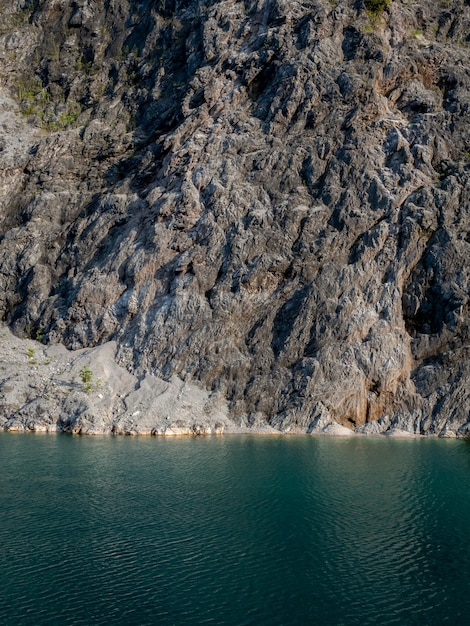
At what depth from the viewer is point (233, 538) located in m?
31.8

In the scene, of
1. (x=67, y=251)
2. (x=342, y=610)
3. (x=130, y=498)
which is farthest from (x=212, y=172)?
(x=342, y=610)

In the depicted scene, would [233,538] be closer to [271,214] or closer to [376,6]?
[271,214]

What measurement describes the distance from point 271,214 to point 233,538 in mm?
60039

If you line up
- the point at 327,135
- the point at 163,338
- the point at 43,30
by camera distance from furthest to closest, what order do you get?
the point at 43,30 < the point at 327,135 < the point at 163,338

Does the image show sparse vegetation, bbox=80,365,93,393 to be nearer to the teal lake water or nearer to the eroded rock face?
the eroded rock face

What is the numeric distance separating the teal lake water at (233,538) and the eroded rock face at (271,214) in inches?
826

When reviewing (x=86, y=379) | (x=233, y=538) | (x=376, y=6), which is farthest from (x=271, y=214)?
(x=233, y=538)

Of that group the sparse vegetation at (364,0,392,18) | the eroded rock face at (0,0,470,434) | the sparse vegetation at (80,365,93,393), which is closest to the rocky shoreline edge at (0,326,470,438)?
the sparse vegetation at (80,365,93,393)

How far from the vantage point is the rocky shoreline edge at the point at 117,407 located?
69375 mm

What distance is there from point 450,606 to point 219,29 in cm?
10708

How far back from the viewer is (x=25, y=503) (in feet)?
124

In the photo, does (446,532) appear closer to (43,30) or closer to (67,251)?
(67,251)

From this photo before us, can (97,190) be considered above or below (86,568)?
above

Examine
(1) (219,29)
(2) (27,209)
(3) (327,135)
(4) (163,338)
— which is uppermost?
(1) (219,29)
